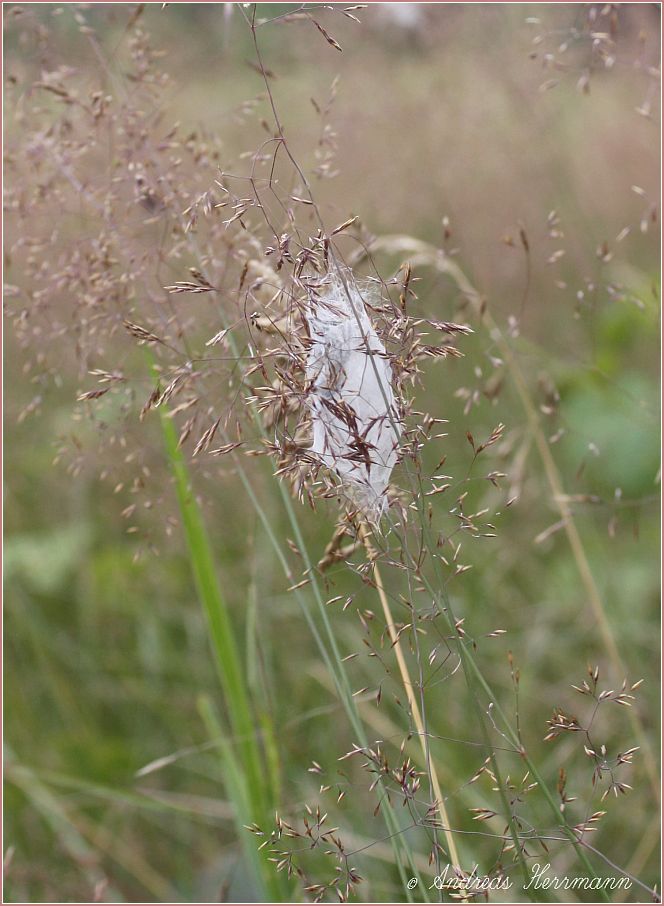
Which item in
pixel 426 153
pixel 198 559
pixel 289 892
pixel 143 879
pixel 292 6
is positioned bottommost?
pixel 143 879

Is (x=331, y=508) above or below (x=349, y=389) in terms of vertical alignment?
below

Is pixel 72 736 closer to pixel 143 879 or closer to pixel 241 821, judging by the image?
pixel 143 879

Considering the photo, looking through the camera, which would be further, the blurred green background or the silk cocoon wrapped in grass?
Result: the blurred green background

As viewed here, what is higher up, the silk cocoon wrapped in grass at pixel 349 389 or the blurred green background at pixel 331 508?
the silk cocoon wrapped in grass at pixel 349 389

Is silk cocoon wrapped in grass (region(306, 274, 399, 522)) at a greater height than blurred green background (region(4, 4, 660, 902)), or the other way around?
silk cocoon wrapped in grass (region(306, 274, 399, 522))

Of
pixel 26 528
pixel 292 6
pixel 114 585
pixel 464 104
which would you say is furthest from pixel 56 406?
pixel 464 104
